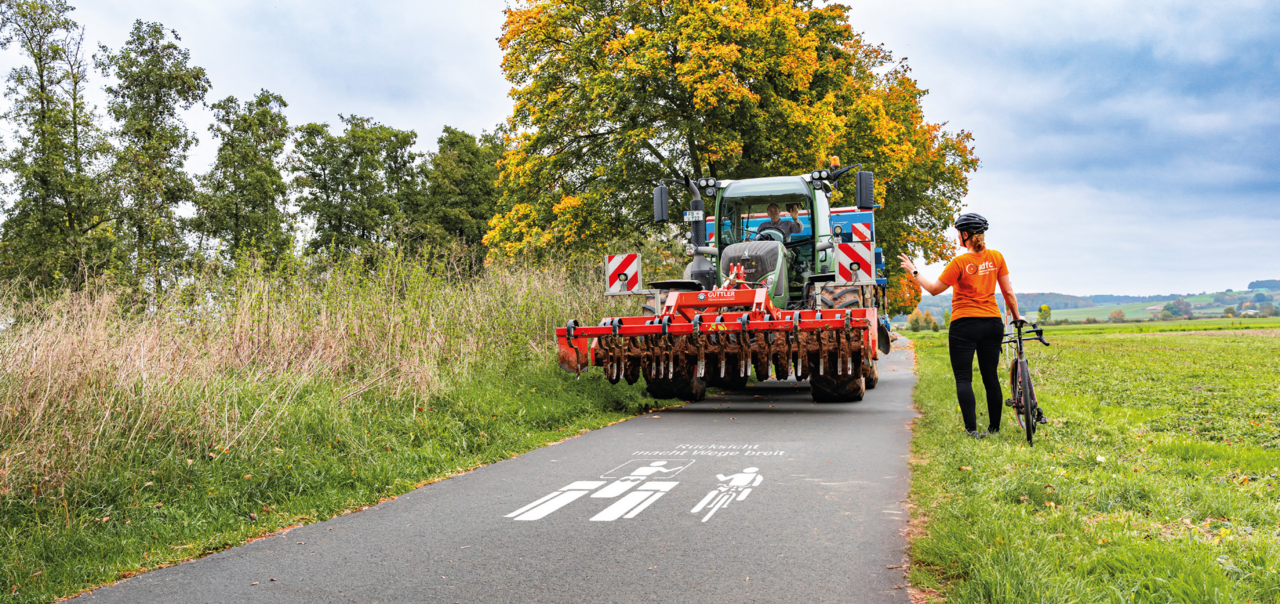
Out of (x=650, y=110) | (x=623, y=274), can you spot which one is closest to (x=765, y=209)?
(x=623, y=274)

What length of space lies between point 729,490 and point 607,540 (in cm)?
151

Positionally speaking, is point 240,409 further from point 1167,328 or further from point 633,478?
point 1167,328

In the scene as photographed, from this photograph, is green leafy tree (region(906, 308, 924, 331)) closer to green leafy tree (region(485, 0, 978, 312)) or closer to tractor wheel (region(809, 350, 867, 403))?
green leafy tree (region(485, 0, 978, 312))

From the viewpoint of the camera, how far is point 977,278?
744 cm

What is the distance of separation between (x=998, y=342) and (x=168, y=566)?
6.32 metres

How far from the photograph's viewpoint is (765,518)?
523 cm

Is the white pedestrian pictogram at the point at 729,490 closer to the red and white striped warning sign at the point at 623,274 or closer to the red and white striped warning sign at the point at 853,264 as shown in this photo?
the red and white striped warning sign at the point at 853,264

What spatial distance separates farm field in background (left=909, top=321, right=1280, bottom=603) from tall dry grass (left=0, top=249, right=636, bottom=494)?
4898 millimetres

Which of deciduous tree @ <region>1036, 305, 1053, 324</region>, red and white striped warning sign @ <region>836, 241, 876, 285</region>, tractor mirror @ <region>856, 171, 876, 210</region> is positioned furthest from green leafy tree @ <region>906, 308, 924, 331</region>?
deciduous tree @ <region>1036, 305, 1053, 324</region>

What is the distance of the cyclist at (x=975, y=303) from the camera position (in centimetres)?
745

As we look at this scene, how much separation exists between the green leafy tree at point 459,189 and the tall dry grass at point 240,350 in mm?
36108

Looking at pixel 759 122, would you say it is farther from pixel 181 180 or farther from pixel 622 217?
pixel 181 180

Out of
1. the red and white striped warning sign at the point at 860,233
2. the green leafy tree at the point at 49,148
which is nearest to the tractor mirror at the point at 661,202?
the red and white striped warning sign at the point at 860,233

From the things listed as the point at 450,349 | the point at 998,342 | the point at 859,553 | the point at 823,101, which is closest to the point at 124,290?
the point at 450,349
